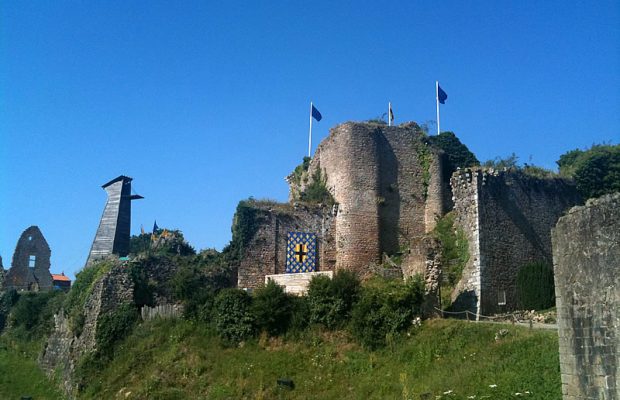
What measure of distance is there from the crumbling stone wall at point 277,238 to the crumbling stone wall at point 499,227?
651 cm

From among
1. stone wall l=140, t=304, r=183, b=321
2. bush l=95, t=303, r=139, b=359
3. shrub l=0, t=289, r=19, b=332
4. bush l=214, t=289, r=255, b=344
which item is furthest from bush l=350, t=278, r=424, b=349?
shrub l=0, t=289, r=19, b=332

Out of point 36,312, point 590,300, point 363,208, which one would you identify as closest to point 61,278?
point 36,312

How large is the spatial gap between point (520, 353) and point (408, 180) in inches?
640

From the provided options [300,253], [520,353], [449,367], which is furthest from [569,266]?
[300,253]

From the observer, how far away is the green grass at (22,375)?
86.1 ft

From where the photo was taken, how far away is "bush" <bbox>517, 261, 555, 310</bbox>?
2455cm

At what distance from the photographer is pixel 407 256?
83.4 ft

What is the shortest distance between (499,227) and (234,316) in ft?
38.5

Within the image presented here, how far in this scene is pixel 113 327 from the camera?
82.0 ft

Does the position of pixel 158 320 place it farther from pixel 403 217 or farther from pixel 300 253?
pixel 403 217

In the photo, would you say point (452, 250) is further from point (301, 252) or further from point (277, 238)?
point (277, 238)

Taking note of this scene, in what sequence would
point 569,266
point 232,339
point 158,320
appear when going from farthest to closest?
point 158,320, point 232,339, point 569,266

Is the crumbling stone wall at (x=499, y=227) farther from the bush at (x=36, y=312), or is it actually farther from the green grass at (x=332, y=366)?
the bush at (x=36, y=312)

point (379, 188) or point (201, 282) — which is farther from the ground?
point (379, 188)
